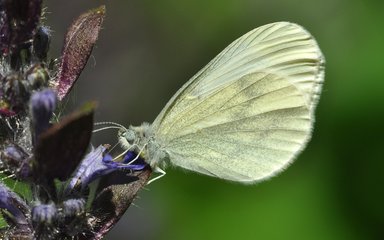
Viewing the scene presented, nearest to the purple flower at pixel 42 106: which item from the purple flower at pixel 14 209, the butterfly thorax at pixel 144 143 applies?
the purple flower at pixel 14 209

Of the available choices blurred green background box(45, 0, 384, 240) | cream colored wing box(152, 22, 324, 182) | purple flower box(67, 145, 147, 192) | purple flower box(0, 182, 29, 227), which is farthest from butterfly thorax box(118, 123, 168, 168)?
blurred green background box(45, 0, 384, 240)

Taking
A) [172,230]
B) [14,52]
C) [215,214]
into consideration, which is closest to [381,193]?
[215,214]

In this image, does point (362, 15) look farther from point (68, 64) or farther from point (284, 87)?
point (68, 64)

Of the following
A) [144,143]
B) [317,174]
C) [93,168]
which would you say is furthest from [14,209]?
[317,174]

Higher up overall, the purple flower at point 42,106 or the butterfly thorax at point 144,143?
the purple flower at point 42,106

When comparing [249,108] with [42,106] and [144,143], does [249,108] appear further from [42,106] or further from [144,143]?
[42,106]

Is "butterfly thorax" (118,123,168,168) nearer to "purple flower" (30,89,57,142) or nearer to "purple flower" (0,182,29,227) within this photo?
"purple flower" (0,182,29,227)

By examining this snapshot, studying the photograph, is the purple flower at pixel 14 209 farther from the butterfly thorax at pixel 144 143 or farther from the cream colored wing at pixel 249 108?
the cream colored wing at pixel 249 108
